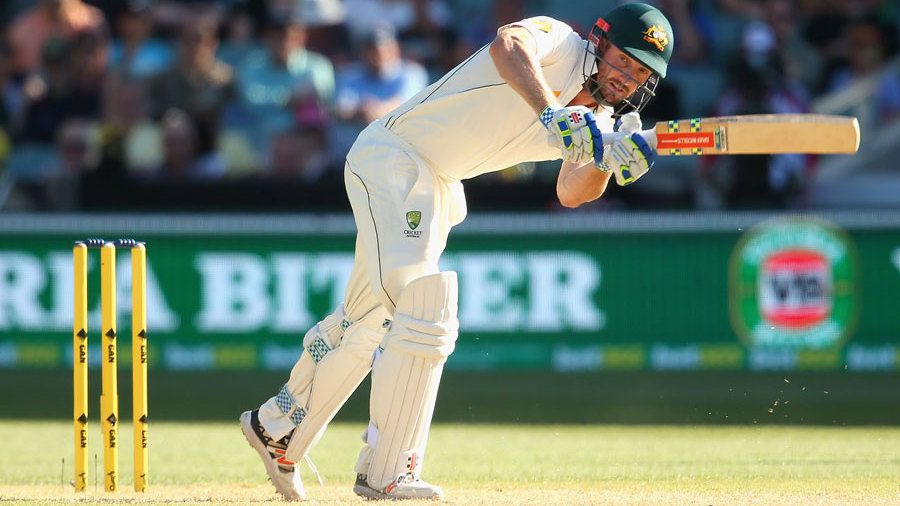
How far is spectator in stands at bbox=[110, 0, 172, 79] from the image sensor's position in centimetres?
1156

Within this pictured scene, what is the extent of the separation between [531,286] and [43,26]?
5.18 metres

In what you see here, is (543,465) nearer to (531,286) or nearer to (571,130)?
(571,130)

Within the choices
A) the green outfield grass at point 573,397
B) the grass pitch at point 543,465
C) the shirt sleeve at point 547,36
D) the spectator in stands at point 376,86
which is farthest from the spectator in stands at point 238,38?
the shirt sleeve at point 547,36

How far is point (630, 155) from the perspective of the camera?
4.70 m

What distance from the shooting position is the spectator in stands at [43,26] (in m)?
11.7

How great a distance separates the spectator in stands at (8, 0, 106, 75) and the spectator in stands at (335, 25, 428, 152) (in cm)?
229

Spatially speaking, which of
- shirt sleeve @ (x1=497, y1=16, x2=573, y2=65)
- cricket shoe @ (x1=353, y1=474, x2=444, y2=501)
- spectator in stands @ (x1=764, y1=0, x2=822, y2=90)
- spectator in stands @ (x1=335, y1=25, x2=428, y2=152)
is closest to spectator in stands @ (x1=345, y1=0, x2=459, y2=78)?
spectator in stands @ (x1=335, y1=25, x2=428, y2=152)

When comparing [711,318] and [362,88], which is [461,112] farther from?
[362,88]

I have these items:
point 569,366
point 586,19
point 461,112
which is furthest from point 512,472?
point 586,19

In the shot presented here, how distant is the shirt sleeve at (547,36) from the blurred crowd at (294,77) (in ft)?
14.7

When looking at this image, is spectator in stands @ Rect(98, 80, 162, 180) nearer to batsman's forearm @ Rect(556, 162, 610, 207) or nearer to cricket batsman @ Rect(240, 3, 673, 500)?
cricket batsman @ Rect(240, 3, 673, 500)

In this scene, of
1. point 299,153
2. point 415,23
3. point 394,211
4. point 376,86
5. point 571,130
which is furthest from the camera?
point 415,23

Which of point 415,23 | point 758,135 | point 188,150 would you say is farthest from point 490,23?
point 758,135

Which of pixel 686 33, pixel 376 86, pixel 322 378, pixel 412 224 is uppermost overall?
pixel 686 33
